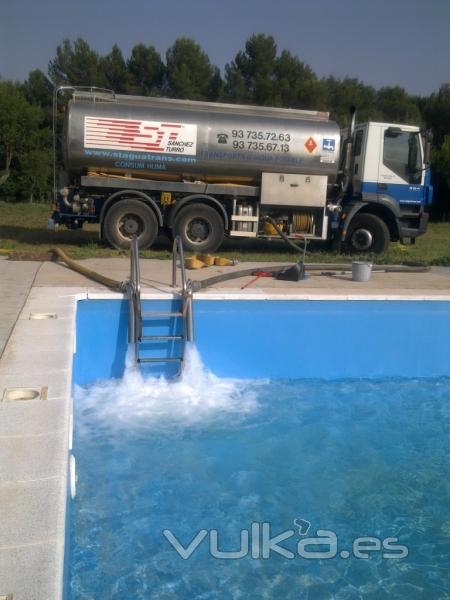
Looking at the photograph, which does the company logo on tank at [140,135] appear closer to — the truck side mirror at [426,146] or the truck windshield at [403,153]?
the truck windshield at [403,153]

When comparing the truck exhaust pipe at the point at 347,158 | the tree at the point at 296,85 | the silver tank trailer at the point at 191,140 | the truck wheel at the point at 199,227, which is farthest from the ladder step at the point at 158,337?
the tree at the point at 296,85

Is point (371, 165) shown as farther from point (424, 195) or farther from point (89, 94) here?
point (89, 94)

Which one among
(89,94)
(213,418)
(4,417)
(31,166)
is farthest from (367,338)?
(31,166)

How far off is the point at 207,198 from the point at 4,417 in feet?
27.9

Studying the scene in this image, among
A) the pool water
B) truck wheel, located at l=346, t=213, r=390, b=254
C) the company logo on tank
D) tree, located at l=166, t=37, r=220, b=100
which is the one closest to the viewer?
the pool water

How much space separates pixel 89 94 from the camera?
1110 centimetres

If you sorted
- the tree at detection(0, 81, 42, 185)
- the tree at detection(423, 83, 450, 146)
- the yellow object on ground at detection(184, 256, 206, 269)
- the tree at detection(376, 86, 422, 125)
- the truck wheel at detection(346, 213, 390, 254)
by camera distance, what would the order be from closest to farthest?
the yellow object on ground at detection(184, 256, 206, 269)
the truck wheel at detection(346, 213, 390, 254)
the tree at detection(0, 81, 42, 185)
the tree at detection(423, 83, 450, 146)
the tree at detection(376, 86, 422, 125)

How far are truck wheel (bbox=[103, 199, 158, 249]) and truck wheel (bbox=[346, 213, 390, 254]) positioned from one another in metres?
4.00

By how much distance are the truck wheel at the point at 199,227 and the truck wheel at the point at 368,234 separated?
8.97 feet

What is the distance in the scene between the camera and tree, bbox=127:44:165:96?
31.9 m

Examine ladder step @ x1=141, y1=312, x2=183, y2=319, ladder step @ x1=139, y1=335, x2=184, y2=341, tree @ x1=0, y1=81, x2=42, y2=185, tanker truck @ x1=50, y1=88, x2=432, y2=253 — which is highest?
tree @ x1=0, y1=81, x2=42, y2=185

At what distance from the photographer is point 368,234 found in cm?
1234

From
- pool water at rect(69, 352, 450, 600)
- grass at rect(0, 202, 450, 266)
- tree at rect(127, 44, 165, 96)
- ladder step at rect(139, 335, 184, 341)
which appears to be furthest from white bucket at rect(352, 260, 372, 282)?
tree at rect(127, 44, 165, 96)

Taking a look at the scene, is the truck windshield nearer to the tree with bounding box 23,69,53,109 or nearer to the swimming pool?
the swimming pool
